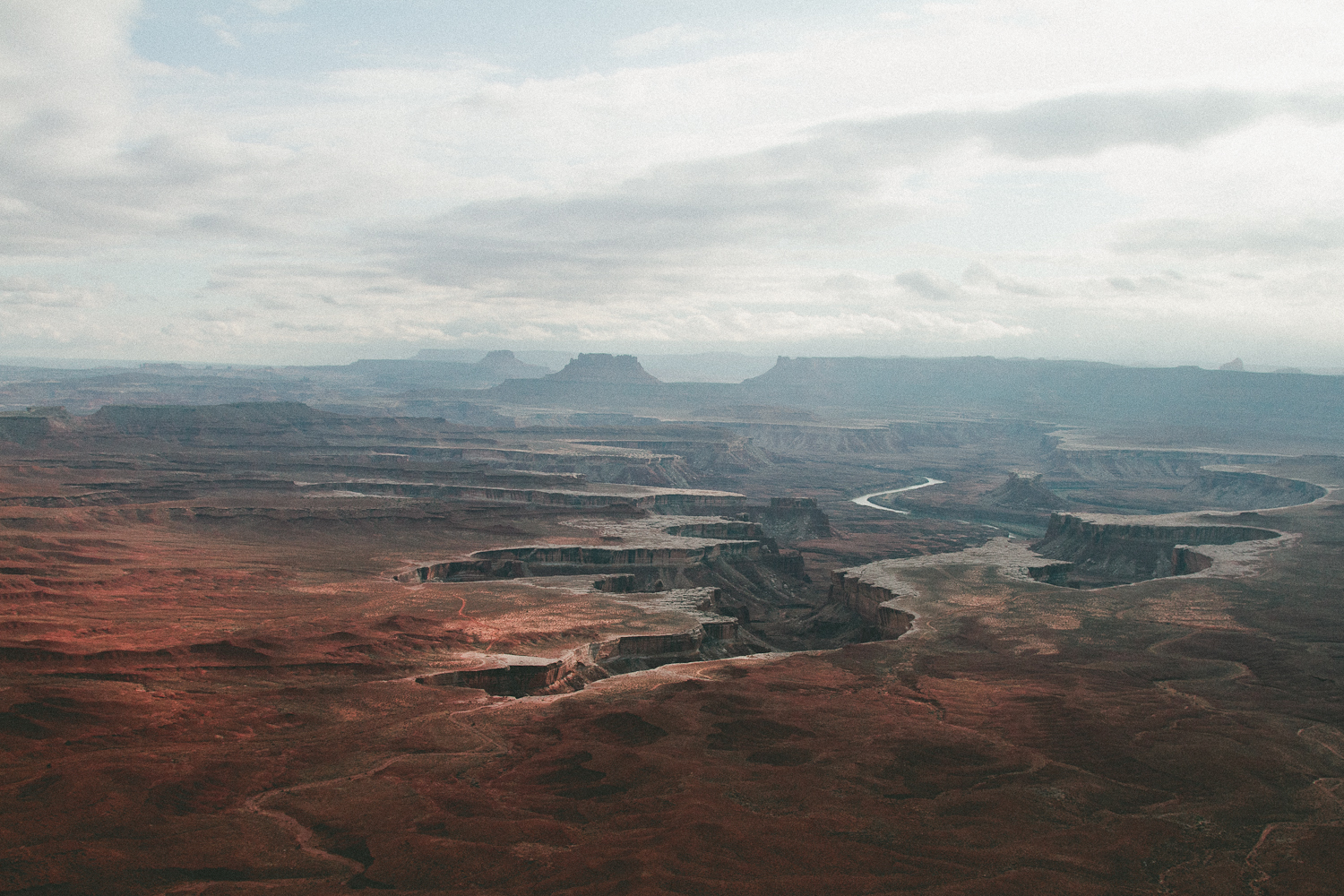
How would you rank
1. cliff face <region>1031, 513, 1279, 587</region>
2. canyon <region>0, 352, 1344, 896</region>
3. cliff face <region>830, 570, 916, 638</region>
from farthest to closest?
cliff face <region>1031, 513, 1279, 587</region> → cliff face <region>830, 570, 916, 638</region> → canyon <region>0, 352, 1344, 896</region>

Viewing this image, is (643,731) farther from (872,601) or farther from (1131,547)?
(1131,547)

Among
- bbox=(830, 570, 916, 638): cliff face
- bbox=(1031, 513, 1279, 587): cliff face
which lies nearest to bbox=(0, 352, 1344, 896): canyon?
bbox=(830, 570, 916, 638): cliff face

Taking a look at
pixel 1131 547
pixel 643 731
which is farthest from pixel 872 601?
pixel 643 731

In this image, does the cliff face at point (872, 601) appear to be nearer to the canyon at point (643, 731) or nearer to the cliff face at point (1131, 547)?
the canyon at point (643, 731)

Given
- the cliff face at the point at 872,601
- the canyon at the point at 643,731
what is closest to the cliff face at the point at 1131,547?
the canyon at the point at 643,731

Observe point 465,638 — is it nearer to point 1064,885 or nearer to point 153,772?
point 153,772

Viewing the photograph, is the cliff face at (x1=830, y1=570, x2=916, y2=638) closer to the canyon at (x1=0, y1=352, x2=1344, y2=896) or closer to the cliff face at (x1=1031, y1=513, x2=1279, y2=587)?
the canyon at (x1=0, y1=352, x2=1344, y2=896)

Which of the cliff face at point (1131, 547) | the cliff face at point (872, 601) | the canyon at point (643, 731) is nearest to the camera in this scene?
the canyon at point (643, 731)

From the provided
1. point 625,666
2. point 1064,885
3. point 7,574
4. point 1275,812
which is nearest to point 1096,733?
point 1275,812
